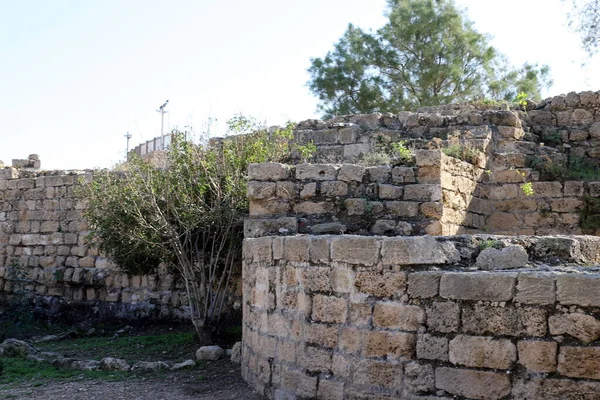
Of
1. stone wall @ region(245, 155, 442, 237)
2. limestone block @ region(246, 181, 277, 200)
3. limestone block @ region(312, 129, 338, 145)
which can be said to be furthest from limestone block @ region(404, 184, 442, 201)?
limestone block @ region(312, 129, 338, 145)

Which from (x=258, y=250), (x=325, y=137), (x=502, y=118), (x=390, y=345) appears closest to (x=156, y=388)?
(x=258, y=250)

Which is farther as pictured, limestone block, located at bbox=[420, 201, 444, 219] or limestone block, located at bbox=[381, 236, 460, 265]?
limestone block, located at bbox=[420, 201, 444, 219]

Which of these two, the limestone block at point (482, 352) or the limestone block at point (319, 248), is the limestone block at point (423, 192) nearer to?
the limestone block at point (319, 248)

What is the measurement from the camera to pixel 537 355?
495 centimetres

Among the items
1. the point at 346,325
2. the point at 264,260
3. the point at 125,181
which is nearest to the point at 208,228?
the point at 125,181

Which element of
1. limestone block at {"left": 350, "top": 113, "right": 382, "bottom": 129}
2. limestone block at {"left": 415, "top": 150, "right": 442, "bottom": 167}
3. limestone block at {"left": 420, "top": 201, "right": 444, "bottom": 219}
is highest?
limestone block at {"left": 350, "top": 113, "right": 382, "bottom": 129}

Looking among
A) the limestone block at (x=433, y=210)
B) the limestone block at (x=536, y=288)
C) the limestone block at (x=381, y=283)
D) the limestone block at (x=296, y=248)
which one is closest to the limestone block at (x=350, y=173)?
the limestone block at (x=433, y=210)

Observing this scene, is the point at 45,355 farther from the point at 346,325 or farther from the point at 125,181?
the point at 346,325

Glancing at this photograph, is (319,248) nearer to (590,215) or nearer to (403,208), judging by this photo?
(403,208)

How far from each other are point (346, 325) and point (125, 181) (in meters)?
6.03

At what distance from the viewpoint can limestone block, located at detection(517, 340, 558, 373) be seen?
4.90 m

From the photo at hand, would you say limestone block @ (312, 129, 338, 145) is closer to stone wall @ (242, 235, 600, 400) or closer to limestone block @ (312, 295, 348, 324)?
stone wall @ (242, 235, 600, 400)

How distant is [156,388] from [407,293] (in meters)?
3.54

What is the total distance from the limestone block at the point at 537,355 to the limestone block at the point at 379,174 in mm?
4322
